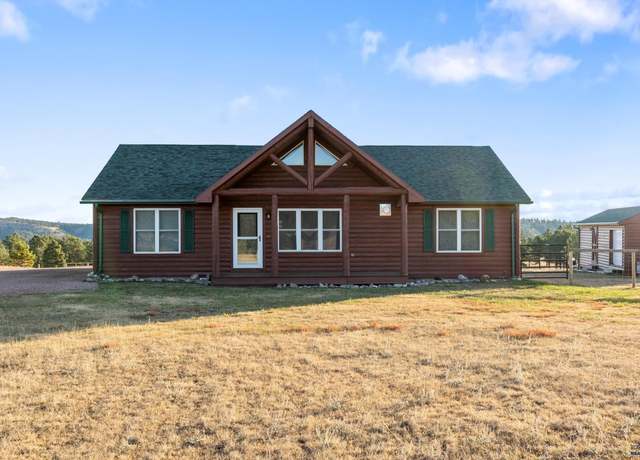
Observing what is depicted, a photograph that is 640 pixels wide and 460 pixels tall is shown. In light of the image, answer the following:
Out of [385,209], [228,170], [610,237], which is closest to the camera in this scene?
[385,209]

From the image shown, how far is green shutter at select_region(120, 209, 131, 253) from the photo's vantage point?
15984mm

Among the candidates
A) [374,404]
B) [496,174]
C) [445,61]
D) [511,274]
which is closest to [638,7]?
[445,61]

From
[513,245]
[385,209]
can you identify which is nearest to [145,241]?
[385,209]

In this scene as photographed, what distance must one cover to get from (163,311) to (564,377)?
25.4 feet

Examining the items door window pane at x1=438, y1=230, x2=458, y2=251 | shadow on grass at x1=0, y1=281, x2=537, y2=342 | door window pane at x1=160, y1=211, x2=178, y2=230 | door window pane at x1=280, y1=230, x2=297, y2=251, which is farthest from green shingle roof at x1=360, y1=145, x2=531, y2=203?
door window pane at x1=160, y1=211, x2=178, y2=230

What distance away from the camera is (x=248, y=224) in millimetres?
16062

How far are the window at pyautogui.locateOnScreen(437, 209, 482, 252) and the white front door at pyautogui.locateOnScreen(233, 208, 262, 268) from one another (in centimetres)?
653

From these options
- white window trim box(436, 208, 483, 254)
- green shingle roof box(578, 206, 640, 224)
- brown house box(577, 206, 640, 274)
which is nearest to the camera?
white window trim box(436, 208, 483, 254)

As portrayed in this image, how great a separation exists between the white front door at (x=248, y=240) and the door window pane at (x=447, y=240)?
258 inches

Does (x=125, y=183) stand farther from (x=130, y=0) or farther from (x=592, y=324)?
(x=592, y=324)

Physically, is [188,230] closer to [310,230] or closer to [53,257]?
[310,230]

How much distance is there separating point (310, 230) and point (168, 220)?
16.7ft

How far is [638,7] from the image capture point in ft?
39.5

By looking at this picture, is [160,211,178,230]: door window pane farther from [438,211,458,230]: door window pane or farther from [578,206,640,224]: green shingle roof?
[578,206,640,224]: green shingle roof
